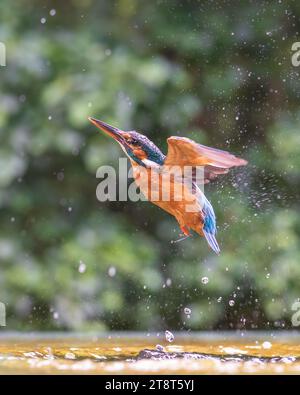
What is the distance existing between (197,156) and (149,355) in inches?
14.7

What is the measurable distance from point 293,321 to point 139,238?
0.60 metres

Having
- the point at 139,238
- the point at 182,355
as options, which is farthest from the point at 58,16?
the point at 182,355

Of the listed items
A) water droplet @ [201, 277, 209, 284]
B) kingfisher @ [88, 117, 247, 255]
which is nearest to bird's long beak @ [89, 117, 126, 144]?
kingfisher @ [88, 117, 247, 255]

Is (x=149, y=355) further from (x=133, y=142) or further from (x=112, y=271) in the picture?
(x=112, y=271)

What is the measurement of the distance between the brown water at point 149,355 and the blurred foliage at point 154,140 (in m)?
1.18

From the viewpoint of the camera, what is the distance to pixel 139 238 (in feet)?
9.95

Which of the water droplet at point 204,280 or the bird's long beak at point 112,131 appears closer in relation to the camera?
the bird's long beak at point 112,131

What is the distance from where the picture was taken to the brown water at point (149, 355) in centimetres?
132

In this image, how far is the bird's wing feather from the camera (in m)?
1.22

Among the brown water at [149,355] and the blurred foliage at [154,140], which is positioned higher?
the blurred foliage at [154,140]

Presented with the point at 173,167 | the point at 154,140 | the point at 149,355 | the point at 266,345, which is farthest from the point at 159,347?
the point at 154,140

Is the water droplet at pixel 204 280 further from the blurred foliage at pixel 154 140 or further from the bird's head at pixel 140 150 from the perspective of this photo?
the bird's head at pixel 140 150

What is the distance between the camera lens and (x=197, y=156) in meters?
1.26

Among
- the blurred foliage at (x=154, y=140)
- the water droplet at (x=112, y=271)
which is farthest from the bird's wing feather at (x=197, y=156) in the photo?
the water droplet at (x=112, y=271)
